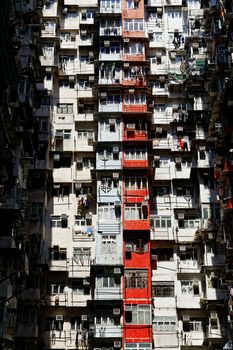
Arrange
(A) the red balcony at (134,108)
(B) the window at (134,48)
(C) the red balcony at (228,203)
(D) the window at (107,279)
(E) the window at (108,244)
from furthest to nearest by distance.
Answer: (B) the window at (134,48)
(A) the red balcony at (134,108)
(E) the window at (108,244)
(D) the window at (107,279)
(C) the red balcony at (228,203)

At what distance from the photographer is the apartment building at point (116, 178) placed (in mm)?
23609

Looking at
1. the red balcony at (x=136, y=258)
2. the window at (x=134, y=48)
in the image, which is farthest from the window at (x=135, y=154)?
the window at (x=134, y=48)

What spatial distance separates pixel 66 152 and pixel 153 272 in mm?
7135

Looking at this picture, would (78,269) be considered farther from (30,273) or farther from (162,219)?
(162,219)

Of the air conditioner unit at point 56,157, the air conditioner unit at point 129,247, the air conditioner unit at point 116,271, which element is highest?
the air conditioner unit at point 56,157

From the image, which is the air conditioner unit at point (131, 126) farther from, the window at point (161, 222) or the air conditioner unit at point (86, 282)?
the air conditioner unit at point (86, 282)

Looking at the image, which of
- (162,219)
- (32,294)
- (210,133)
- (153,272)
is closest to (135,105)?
(210,133)

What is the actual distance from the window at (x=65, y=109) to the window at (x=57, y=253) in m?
7.31

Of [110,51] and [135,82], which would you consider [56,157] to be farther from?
[110,51]

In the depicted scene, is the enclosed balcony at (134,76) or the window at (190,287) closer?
the window at (190,287)

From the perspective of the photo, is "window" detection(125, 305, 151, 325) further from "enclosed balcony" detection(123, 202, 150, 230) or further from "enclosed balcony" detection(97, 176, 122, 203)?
"enclosed balcony" detection(97, 176, 122, 203)

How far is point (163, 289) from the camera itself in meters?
25.5

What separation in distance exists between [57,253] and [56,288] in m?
1.55

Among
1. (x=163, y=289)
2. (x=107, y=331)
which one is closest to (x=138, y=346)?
(x=107, y=331)
